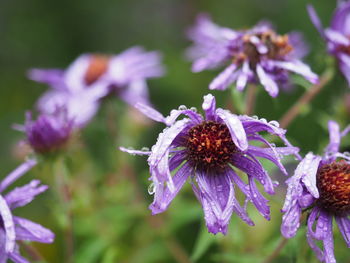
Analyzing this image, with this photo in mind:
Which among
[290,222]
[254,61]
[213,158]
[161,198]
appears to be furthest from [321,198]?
[254,61]

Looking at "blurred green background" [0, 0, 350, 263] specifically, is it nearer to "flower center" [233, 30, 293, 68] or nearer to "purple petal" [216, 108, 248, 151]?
"flower center" [233, 30, 293, 68]

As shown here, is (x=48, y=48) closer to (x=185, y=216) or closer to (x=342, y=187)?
(x=185, y=216)

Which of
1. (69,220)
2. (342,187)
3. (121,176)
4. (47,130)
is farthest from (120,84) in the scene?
(342,187)

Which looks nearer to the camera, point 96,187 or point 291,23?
point 96,187

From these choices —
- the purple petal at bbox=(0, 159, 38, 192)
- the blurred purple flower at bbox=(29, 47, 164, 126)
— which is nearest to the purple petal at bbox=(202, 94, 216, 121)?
the purple petal at bbox=(0, 159, 38, 192)

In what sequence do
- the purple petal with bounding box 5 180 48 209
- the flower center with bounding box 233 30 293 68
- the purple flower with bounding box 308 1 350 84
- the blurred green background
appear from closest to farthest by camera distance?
the purple petal with bounding box 5 180 48 209 < the flower center with bounding box 233 30 293 68 < the purple flower with bounding box 308 1 350 84 < the blurred green background

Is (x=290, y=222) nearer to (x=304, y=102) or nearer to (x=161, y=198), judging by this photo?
(x=161, y=198)
